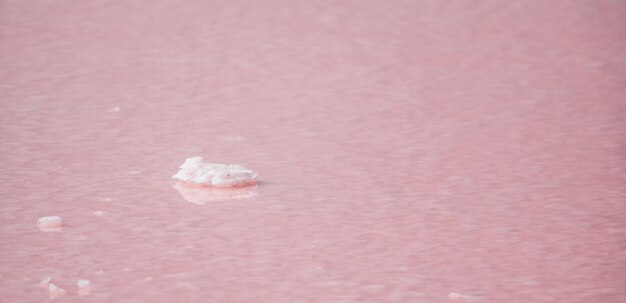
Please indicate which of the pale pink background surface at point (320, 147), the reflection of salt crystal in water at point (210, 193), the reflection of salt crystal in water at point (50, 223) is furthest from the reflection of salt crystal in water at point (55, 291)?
the reflection of salt crystal in water at point (210, 193)

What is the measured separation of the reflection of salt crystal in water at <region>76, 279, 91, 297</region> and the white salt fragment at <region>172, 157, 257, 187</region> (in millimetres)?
396

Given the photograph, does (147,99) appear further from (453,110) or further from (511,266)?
(511,266)

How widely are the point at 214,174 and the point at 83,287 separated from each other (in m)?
0.42

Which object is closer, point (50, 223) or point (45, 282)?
point (45, 282)

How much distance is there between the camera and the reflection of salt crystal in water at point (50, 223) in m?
1.37

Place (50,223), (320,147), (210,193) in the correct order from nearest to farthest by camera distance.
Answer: (50,223) < (210,193) < (320,147)

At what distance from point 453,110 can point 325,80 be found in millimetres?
322

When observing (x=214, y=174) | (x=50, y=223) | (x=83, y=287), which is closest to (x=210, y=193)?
(x=214, y=174)

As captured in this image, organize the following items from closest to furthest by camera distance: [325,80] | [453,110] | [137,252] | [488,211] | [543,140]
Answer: [137,252], [488,211], [543,140], [453,110], [325,80]

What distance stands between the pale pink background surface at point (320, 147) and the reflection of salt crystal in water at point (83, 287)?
12 millimetres

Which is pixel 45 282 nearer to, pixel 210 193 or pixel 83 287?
pixel 83 287

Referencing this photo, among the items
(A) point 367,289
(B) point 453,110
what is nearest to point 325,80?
(B) point 453,110

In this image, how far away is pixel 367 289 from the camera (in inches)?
46.9

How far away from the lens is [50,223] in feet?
4.52
